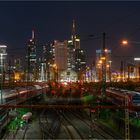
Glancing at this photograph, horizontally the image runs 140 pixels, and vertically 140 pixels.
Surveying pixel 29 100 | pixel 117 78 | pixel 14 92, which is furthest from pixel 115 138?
pixel 117 78

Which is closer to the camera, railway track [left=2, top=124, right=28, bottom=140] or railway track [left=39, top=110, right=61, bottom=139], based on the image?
railway track [left=2, top=124, right=28, bottom=140]

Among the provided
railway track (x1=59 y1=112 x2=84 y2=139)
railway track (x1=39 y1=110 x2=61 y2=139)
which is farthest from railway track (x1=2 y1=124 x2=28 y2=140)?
railway track (x1=59 y1=112 x2=84 y2=139)

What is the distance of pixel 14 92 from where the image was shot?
57562 mm

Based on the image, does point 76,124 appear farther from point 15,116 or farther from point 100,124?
point 15,116

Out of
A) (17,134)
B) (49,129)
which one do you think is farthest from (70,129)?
(17,134)

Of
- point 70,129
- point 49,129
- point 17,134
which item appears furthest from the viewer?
point 70,129

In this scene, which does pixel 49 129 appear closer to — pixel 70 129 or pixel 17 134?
pixel 70 129

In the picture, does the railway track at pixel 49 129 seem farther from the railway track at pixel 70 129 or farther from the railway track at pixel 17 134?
the railway track at pixel 17 134

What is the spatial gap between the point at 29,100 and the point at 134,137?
138 feet

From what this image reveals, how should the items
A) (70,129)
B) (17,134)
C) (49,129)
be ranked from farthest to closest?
(70,129) → (49,129) → (17,134)

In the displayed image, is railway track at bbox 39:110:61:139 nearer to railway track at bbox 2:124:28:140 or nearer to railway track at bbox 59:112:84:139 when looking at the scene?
railway track at bbox 59:112:84:139

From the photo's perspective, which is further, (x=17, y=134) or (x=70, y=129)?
(x=70, y=129)

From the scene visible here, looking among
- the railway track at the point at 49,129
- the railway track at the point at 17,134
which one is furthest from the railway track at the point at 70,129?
the railway track at the point at 17,134

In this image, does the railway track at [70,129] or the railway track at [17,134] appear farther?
the railway track at [70,129]
